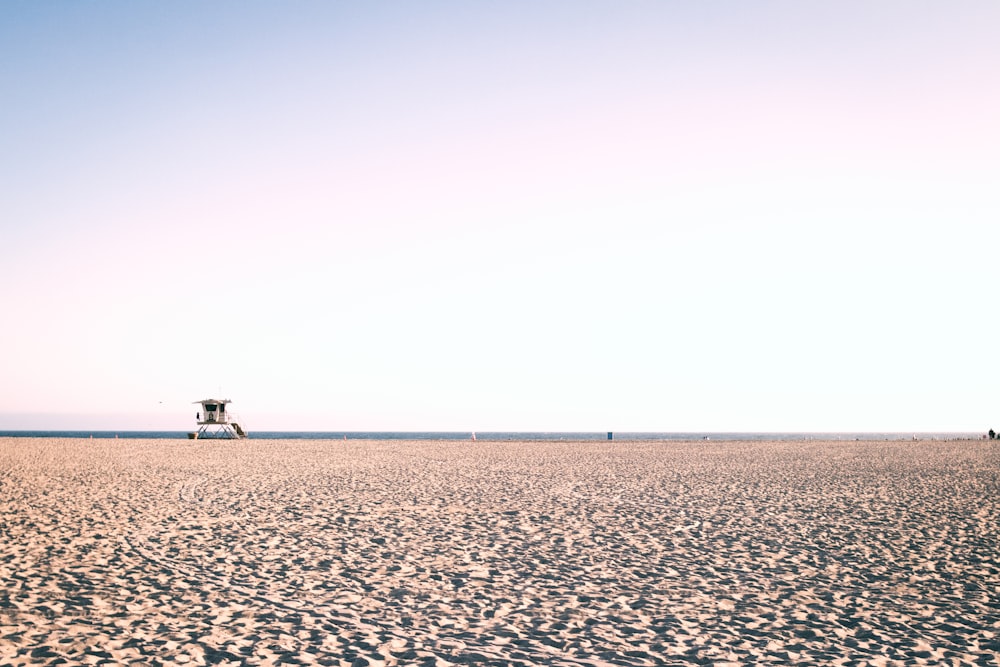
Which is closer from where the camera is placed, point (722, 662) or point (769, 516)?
point (722, 662)

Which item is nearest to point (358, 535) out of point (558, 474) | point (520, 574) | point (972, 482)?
point (520, 574)

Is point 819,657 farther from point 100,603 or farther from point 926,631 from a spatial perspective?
point 100,603

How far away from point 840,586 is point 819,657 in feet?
14.3

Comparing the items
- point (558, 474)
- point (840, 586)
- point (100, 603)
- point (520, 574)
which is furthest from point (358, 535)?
point (558, 474)

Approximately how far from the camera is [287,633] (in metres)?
10.0

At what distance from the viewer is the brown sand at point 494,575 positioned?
958 cm

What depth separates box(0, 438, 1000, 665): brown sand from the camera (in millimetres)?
9578

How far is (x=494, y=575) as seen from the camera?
44.8ft

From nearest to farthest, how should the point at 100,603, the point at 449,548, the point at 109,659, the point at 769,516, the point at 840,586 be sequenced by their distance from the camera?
the point at 109,659
the point at 100,603
the point at 840,586
the point at 449,548
the point at 769,516

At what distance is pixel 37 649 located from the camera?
918cm

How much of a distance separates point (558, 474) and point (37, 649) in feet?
89.1

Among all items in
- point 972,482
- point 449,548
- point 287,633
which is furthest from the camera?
point 972,482

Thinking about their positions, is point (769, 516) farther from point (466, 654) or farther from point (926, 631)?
point (466, 654)

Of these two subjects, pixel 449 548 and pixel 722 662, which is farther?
pixel 449 548
